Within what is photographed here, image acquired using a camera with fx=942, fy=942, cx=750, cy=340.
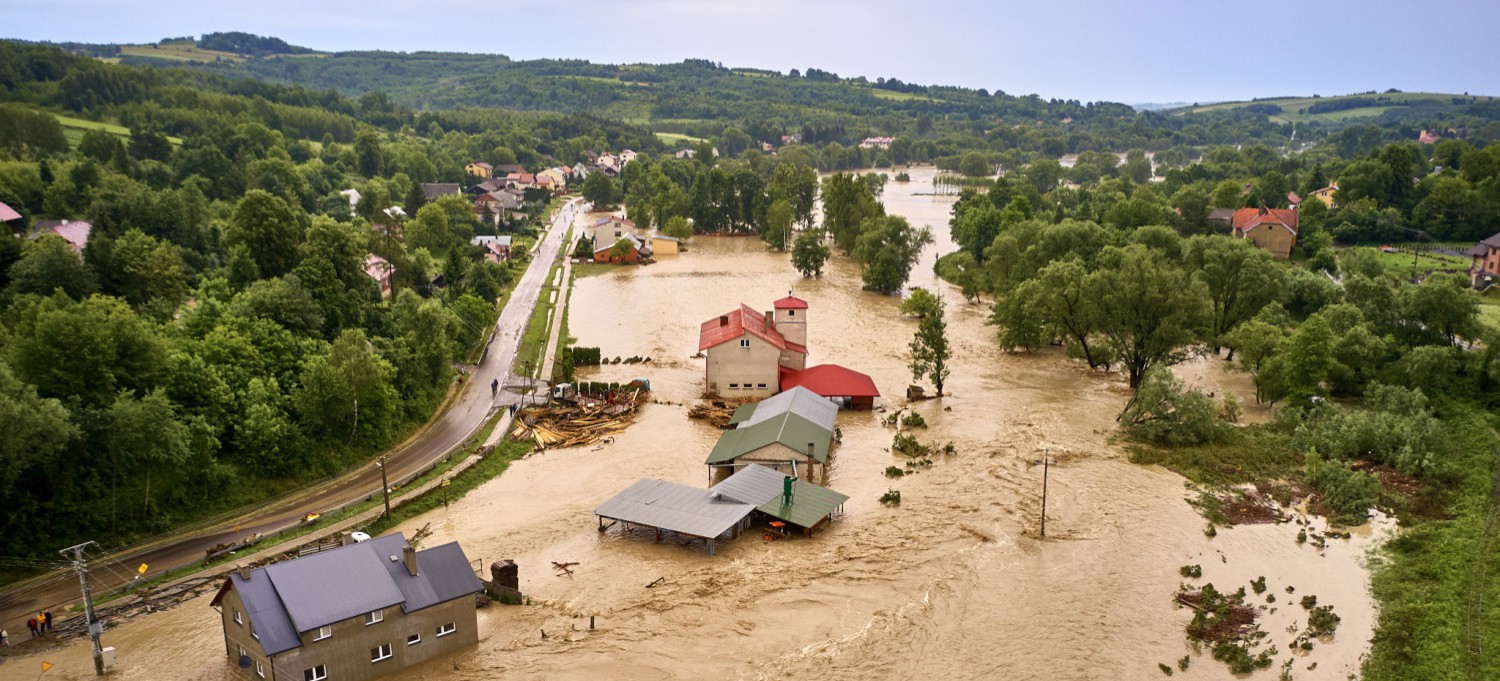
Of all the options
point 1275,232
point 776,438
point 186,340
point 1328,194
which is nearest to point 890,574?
point 776,438

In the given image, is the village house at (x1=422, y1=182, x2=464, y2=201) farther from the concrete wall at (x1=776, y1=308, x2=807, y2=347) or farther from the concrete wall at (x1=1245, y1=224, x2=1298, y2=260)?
the concrete wall at (x1=1245, y1=224, x2=1298, y2=260)

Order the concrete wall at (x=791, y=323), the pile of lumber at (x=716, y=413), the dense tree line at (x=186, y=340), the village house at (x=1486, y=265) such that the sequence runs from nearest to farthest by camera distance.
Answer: the dense tree line at (x=186, y=340) < the pile of lumber at (x=716, y=413) < the concrete wall at (x=791, y=323) < the village house at (x=1486, y=265)

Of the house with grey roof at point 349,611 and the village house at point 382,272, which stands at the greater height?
the village house at point 382,272

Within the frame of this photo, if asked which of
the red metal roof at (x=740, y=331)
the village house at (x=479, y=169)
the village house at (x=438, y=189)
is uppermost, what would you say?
the village house at (x=479, y=169)

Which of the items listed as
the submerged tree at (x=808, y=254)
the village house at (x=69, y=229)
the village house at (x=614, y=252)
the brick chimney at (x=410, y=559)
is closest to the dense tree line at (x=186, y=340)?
the village house at (x=69, y=229)

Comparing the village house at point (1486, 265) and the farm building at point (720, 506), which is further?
the village house at point (1486, 265)

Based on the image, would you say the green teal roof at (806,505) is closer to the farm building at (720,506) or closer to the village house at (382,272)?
the farm building at (720,506)

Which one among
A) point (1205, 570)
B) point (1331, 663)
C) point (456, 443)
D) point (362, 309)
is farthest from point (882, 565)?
point (362, 309)

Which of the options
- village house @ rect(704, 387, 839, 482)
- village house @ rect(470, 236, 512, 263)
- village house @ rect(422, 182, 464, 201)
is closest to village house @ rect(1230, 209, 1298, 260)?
village house @ rect(704, 387, 839, 482)
